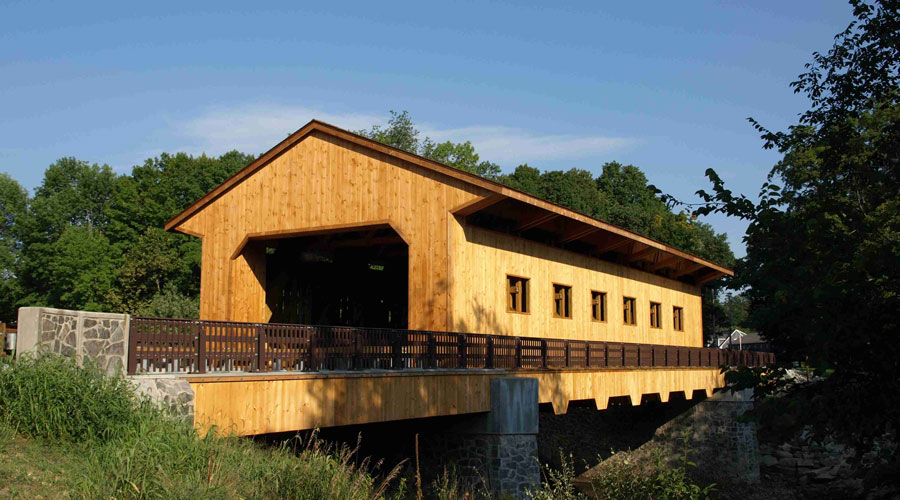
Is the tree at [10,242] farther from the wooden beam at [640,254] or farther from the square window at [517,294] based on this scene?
the square window at [517,294]

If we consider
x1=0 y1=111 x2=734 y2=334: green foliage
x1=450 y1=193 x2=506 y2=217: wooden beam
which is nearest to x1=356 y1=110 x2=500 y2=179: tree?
x1=0 y1=111 x2=734 y2=334: green foliage

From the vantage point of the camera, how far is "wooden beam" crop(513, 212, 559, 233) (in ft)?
73.0

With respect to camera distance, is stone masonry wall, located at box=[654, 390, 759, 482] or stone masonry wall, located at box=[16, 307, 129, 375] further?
stone masonry wall, located at box=[654, 390, 759, 482]

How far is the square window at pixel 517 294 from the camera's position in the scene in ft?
73.8

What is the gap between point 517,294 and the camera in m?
23.0

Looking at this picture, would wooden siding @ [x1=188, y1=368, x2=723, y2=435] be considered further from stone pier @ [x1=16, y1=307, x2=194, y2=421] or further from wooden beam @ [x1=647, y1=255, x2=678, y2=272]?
wooden beam @ [x1=647, y1=255, x2=678, y2=272]

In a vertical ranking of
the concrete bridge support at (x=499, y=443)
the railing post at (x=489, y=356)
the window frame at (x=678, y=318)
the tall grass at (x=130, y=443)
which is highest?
the window frame at (x=678, y=318)

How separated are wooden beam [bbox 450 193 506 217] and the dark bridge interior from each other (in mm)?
4927

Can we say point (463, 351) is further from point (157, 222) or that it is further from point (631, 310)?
point (157, 222)

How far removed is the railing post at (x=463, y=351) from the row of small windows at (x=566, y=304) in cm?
456

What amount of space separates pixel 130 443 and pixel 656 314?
26358mm

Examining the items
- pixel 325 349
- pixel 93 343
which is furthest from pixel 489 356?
pixel 93 343

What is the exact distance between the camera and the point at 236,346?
12.8 meters

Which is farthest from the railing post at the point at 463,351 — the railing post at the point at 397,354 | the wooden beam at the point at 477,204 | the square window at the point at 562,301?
the square window at the point at 562,301
